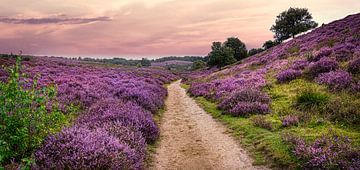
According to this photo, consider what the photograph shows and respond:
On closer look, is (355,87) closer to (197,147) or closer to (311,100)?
(311,100)

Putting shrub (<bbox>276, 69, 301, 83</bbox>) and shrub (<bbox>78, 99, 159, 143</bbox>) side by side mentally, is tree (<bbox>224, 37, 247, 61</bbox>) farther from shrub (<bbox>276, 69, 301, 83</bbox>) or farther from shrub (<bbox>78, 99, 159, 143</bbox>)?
shrub (<bbox>78, 99, 159, 143</bbox>)

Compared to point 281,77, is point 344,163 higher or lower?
lower

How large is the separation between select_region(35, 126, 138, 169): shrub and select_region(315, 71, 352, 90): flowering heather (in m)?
12.0

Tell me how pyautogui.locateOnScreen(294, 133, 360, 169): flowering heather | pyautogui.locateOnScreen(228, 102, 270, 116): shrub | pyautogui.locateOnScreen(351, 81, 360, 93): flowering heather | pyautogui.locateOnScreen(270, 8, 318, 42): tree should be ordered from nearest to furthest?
pyautogui.locateOnScreen(294, 133, 360, 169): flowering heather → pyautogui.locateOnScreen(351, 81, 360, 93): flowering heather → pyautogui.locateOnScreen(228, 102, 270, 116): shrub → pyautogui.locateOnScreen(270, 8, 318, 42): tree

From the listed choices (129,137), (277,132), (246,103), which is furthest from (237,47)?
(129,137)

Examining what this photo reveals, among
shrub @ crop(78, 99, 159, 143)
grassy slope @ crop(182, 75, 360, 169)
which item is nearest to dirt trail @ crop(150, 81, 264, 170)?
grassy slope @ crop(182, 75, 360, 169)

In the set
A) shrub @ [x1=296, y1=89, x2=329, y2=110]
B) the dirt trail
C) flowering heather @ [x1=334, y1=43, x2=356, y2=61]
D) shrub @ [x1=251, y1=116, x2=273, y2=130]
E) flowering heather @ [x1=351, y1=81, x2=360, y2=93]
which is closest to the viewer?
the dirt trail

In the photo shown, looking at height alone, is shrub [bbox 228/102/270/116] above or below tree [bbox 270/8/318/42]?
below

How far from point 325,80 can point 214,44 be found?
80.8 m

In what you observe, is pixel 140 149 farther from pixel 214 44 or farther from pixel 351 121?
pixel 214 44

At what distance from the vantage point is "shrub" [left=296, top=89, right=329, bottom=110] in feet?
43.0

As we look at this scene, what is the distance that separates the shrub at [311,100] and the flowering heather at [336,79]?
1.81 meters

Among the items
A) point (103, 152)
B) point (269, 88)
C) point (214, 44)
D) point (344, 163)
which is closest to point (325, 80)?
point (269, 88)

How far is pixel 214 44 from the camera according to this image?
96.2 meters
